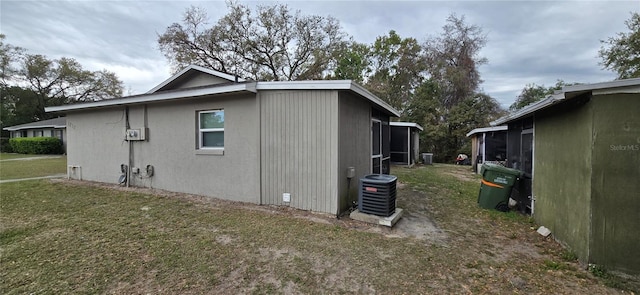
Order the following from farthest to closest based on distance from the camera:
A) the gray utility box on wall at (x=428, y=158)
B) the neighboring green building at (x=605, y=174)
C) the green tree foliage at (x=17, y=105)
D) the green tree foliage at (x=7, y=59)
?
the green tree foliage at (x=17, y=105) < the green tree foliage at (x=7, y=59) < the gray utility box on wall at (x=428, y=158) < the neighboring green building at (x=605, y=174)

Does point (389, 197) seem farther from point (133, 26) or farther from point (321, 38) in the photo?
point (321, 38)

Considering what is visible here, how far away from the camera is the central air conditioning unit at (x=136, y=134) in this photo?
7.00 m

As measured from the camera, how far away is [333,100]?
4711 mm

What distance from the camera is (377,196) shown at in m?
4.55

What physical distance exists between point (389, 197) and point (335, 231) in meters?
1.15

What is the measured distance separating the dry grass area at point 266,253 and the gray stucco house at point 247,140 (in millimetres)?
603

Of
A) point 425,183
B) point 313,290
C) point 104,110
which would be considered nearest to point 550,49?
point 425,183

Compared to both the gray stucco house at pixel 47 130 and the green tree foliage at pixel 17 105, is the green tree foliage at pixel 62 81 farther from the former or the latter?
the gray stucco house at pixel 47 130

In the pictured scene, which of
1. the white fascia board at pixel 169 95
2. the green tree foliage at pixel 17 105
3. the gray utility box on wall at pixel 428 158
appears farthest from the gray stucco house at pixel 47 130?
the gray utility box on wall at pixel 428 158

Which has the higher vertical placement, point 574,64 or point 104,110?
point 574,64

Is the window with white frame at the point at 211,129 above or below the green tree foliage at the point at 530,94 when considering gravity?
below

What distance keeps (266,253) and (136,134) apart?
19.8 feet

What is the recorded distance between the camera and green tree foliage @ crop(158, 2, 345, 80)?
19656 mm

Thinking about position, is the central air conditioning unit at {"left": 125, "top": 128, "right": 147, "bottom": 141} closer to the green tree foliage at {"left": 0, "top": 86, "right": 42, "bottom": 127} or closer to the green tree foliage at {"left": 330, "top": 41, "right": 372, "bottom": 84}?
the green tree foliage at {"left": 330, "top": 41, "right": 372, "bottom": 84}
